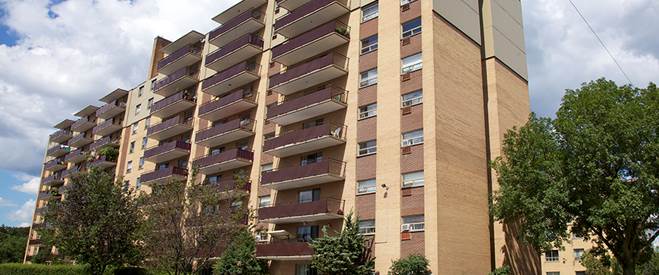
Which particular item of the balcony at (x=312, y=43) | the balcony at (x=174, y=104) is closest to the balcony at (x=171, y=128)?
the balcony at (x=174, y=104)

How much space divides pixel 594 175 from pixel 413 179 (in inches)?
389

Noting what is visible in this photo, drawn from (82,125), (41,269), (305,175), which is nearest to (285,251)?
(305,175)

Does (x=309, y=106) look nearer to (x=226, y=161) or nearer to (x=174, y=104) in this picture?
(x=226, y=161)

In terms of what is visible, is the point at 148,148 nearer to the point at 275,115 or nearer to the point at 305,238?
the point at 275,115

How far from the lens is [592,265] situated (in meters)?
58.2

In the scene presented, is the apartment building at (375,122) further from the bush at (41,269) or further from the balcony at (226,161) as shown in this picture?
the bush at (41,269)

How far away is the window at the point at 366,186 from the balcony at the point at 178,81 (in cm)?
2729

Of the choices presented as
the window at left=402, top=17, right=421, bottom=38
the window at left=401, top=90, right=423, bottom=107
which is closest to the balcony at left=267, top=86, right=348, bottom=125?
the window at left=401, top=90, right=423, bottom=107

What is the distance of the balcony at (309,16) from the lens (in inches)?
1644

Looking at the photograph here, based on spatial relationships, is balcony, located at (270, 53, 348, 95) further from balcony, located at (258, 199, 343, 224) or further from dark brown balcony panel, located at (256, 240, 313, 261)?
dark brown balcony panel, located at (256, 240, 313, 261)

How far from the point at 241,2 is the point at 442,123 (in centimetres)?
2511

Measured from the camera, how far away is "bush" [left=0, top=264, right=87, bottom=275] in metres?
46.2

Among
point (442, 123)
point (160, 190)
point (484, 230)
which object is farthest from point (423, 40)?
point (160, 190)

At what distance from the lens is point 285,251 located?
37594mm
